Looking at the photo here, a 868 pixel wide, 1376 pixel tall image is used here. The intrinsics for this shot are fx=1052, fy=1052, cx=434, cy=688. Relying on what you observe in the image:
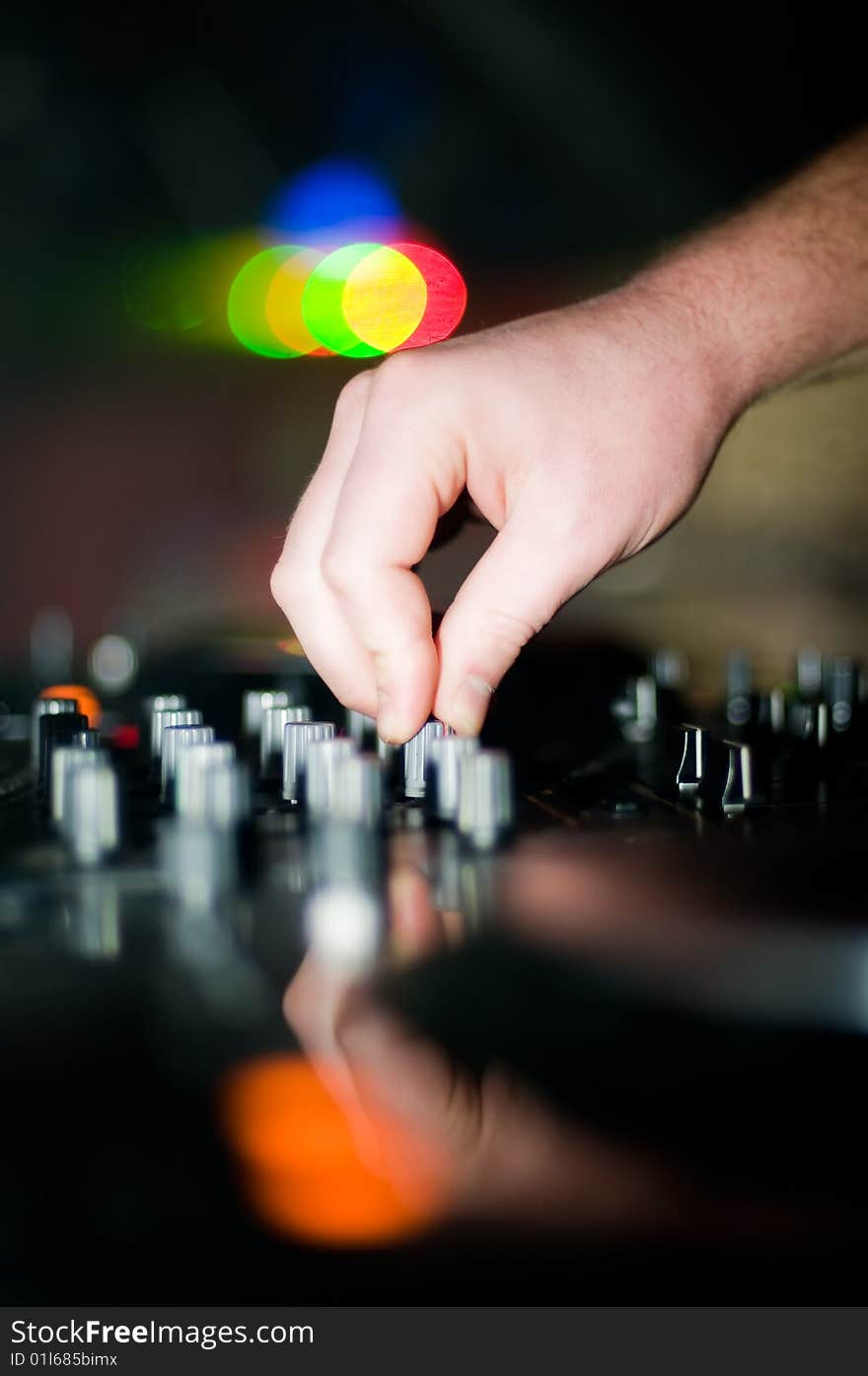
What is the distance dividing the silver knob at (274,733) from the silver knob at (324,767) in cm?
12

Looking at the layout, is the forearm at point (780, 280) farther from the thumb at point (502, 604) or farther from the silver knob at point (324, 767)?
the silver knob at point (324, 767)

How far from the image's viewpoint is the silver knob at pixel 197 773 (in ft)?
1.64

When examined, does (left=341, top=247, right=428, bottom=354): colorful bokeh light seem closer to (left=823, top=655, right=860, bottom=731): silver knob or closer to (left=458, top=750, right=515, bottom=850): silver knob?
(left=823, top=655, right=860, bottom=731): silver knob

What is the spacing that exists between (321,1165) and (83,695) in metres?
0.91

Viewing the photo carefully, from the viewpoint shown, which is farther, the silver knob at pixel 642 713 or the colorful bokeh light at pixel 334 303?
the colorful bokeh light at pixel 334 303

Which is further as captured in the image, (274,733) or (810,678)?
(810,678)

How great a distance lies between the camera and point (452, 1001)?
13.8 inches

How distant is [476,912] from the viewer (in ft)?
1.46

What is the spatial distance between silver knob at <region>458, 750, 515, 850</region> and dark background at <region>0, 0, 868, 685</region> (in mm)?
954

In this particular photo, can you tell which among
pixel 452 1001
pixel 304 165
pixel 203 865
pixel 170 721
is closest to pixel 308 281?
pixel 304 165

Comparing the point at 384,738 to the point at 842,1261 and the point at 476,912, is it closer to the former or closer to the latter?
the point at 476,912

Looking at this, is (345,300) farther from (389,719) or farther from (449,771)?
(449,771)

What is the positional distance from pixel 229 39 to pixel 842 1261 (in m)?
1.63

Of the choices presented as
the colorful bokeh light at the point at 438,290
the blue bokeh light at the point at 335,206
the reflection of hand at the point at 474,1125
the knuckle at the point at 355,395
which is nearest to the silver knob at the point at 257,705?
the knuckle at the point at 355,395
